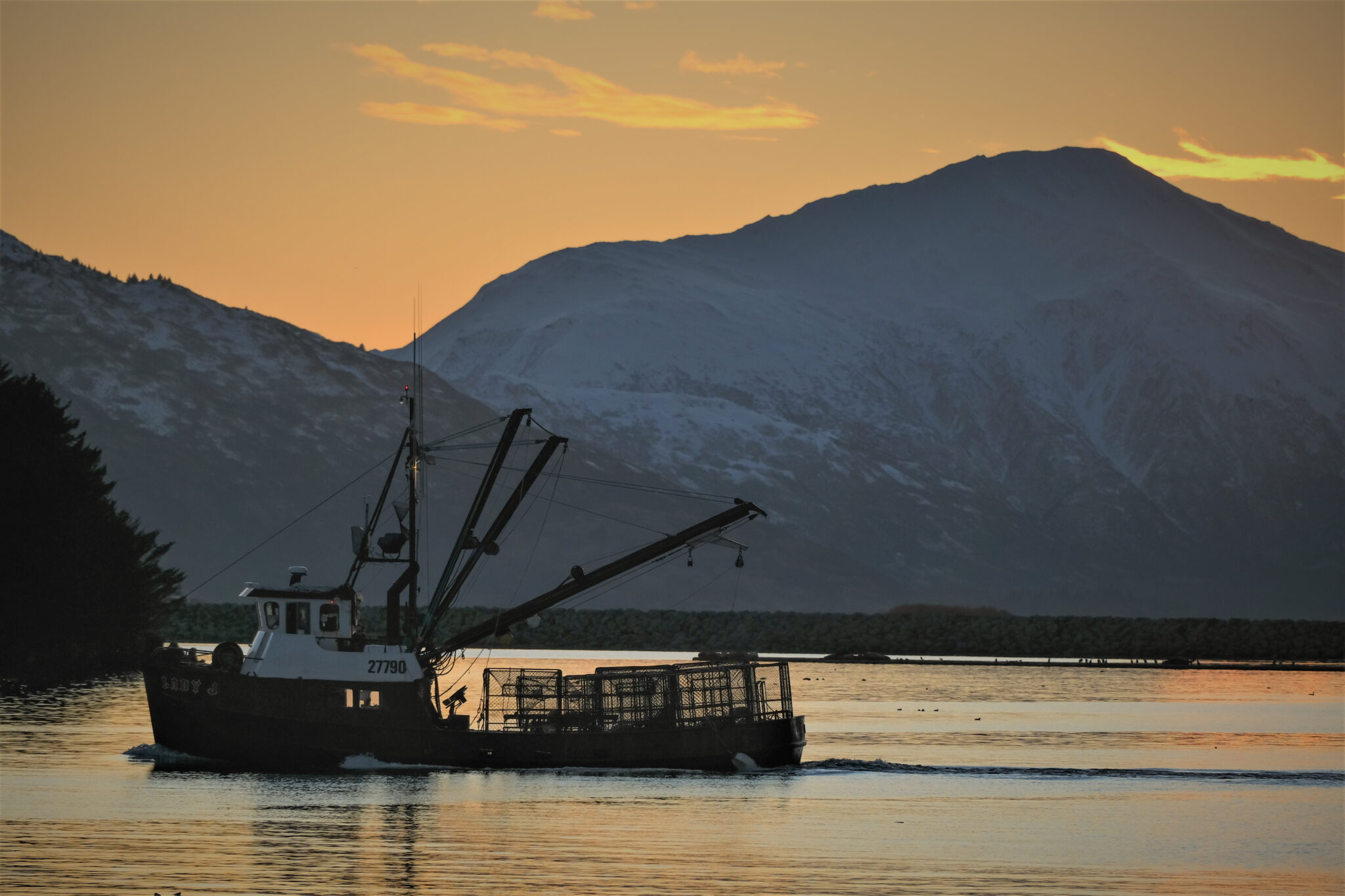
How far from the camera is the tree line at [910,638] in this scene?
184m

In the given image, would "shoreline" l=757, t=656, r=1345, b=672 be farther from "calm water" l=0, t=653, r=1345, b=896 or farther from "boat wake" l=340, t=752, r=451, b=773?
"boat wake" l=340, t=752, r=451, b=773

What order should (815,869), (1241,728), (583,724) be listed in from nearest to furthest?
(815,869), (583,724), (1241,728)

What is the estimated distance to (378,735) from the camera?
6838 centimetres

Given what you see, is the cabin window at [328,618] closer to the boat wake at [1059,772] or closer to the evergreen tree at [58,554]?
the boat wake at [1059,772]

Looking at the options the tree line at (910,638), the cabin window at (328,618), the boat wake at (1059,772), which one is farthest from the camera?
the tree line at (910,638)

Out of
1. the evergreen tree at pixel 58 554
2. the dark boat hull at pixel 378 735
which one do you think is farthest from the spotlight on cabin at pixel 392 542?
the evergreen tree at pixel 58 554

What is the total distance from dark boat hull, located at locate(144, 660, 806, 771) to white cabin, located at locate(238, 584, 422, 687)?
58 centimetres

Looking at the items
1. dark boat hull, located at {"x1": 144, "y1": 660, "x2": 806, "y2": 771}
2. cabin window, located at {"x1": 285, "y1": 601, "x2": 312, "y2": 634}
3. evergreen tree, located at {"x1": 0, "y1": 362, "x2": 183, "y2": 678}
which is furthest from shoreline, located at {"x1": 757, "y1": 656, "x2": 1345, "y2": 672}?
cabin window, located at {"x1": 285, "y1": 601, "x2": 312, "y2": 634}

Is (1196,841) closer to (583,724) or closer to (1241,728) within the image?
(583,724)

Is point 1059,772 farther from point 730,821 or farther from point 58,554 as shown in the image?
point 58,554

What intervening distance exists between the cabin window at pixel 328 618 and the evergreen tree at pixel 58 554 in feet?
169

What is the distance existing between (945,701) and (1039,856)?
204 feet

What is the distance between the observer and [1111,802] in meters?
65.6

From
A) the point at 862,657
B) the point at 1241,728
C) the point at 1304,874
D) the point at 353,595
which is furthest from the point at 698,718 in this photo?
the point at 862,657
